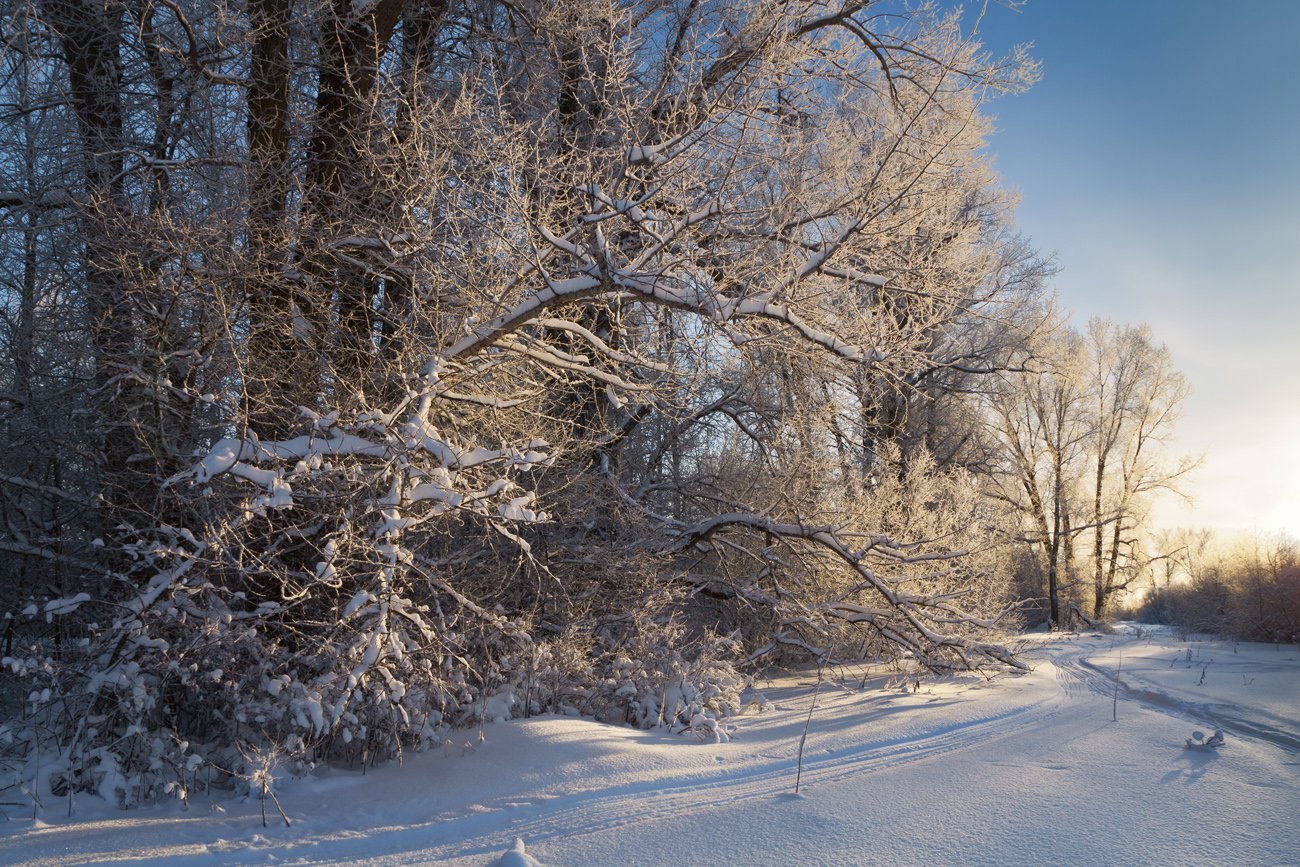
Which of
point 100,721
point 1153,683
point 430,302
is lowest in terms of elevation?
point 1153,683

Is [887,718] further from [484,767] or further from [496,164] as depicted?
[496,164]

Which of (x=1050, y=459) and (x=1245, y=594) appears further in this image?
(x=1050, y=459)

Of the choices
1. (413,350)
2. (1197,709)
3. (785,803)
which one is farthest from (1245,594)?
(413,350)

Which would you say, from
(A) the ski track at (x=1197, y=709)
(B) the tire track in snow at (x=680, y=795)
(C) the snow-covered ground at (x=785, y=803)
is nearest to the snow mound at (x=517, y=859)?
(C) the snow-covered ground at (x=785, y=803)

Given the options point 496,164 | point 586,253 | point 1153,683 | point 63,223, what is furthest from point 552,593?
point 1153,683

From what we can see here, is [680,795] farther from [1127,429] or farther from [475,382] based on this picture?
[1127,429]

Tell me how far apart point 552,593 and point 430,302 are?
A: 2.58m

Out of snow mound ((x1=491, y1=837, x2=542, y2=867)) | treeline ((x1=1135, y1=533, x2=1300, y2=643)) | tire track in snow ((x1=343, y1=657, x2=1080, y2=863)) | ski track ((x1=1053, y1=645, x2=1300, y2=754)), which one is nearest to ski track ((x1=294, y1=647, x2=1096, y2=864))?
tire track in snow ((x1=343, y1=657, x2=1080, y2=863))

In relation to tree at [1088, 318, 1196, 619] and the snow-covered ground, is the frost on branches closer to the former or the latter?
the snow-covered ground

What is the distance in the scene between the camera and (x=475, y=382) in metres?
5.93

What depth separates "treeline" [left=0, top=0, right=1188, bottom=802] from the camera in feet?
14.8

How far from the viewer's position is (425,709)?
15.5 ft

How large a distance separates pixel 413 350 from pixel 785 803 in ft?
12.7

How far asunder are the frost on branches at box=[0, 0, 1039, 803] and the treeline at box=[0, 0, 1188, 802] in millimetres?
42
